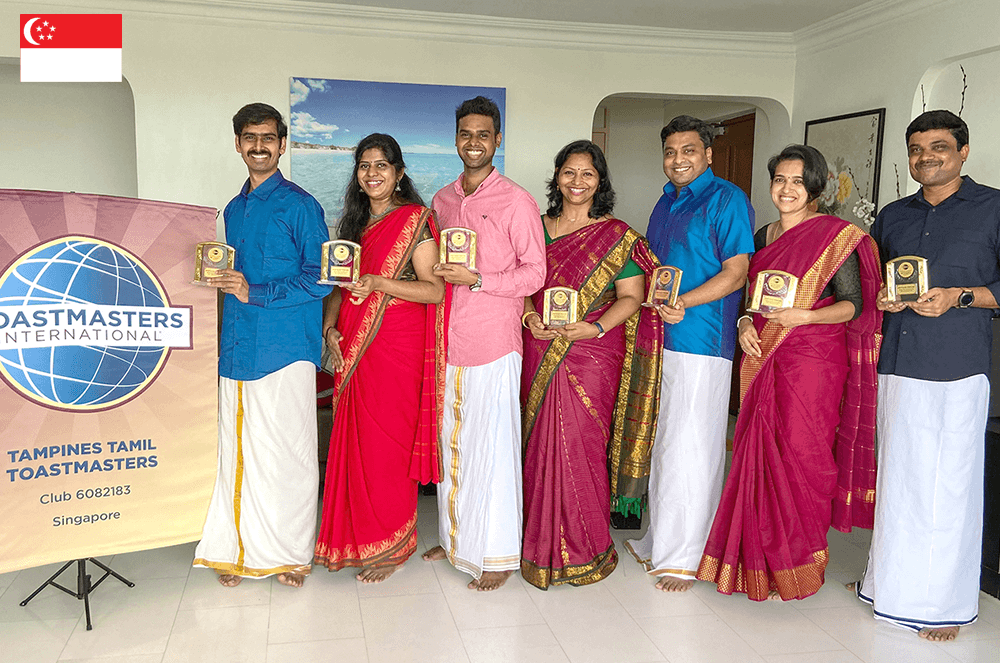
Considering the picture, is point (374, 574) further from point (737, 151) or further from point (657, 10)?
point (737, 151)

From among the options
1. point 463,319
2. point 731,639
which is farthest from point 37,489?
point 731,639

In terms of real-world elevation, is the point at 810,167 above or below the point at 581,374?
above

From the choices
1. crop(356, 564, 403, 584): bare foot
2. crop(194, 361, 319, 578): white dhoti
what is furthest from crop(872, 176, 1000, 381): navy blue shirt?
crop(194, 361, 319, 578): white dhoti

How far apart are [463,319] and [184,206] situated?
3.10ft

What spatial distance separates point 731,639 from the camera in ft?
8.02

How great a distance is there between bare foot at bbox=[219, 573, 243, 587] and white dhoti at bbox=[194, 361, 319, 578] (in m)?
0.02

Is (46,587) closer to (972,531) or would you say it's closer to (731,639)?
(731,639)

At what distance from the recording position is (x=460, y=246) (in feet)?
8.18

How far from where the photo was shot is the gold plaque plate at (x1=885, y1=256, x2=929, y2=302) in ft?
7.68

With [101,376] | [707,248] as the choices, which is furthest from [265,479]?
[707,248]

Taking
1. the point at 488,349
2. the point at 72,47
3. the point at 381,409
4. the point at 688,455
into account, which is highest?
the point at 72,47

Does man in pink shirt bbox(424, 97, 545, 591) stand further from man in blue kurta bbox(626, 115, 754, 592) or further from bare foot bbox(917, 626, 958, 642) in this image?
bare foot bbox(917, 626, 958, 642)

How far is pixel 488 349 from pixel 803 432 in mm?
1064

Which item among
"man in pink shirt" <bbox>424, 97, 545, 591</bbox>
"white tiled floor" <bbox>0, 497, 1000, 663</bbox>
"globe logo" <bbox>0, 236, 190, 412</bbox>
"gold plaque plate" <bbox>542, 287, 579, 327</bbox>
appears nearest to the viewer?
"globe logo" <bbox>0, 236, 190, 412</bbox>
